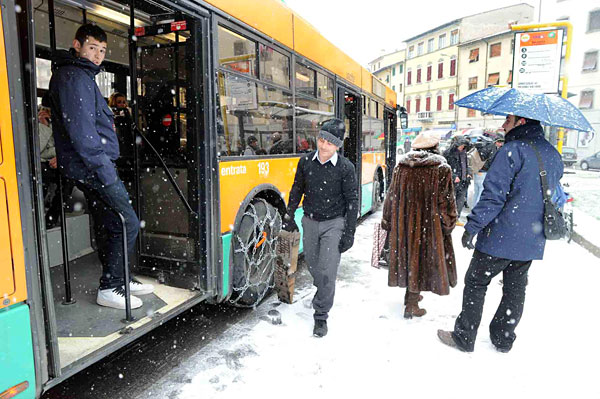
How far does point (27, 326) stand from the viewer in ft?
6.38

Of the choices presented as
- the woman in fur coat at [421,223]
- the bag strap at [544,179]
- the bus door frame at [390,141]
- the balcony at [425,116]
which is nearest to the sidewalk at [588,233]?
the woman in fur coat at [421,223]

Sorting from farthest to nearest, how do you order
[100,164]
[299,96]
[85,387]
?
1. [299,96]
2. [85,387]
3. [100,164]

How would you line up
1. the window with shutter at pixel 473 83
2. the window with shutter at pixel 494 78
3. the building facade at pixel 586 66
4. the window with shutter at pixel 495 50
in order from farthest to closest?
1. the window with shutter at pixel 473 83
2. the window with shutter at pixel 494 78
3. the window with shutter at pixel 495 50
4. the building facade at pixel 586 66

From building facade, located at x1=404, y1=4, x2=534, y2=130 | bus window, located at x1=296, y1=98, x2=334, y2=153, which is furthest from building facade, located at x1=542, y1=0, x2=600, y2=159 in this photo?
bus window, located at x1=296, y1=98, x2=334, y2=153

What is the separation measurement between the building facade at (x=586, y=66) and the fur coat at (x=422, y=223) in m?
33.3

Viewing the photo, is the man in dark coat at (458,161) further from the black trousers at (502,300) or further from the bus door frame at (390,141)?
the black trousers at (502,300)

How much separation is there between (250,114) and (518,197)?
2.35m

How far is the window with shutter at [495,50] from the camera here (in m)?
36.8

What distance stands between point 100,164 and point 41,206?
0.72m

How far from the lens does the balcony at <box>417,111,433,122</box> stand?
45.6 m

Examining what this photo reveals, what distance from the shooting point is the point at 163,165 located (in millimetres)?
3379

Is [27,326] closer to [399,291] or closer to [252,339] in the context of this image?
[252,339]

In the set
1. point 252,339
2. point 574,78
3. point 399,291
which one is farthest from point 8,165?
point 574,78

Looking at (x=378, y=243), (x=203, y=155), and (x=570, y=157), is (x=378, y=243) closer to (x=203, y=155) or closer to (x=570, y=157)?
(x=203, y=155)
